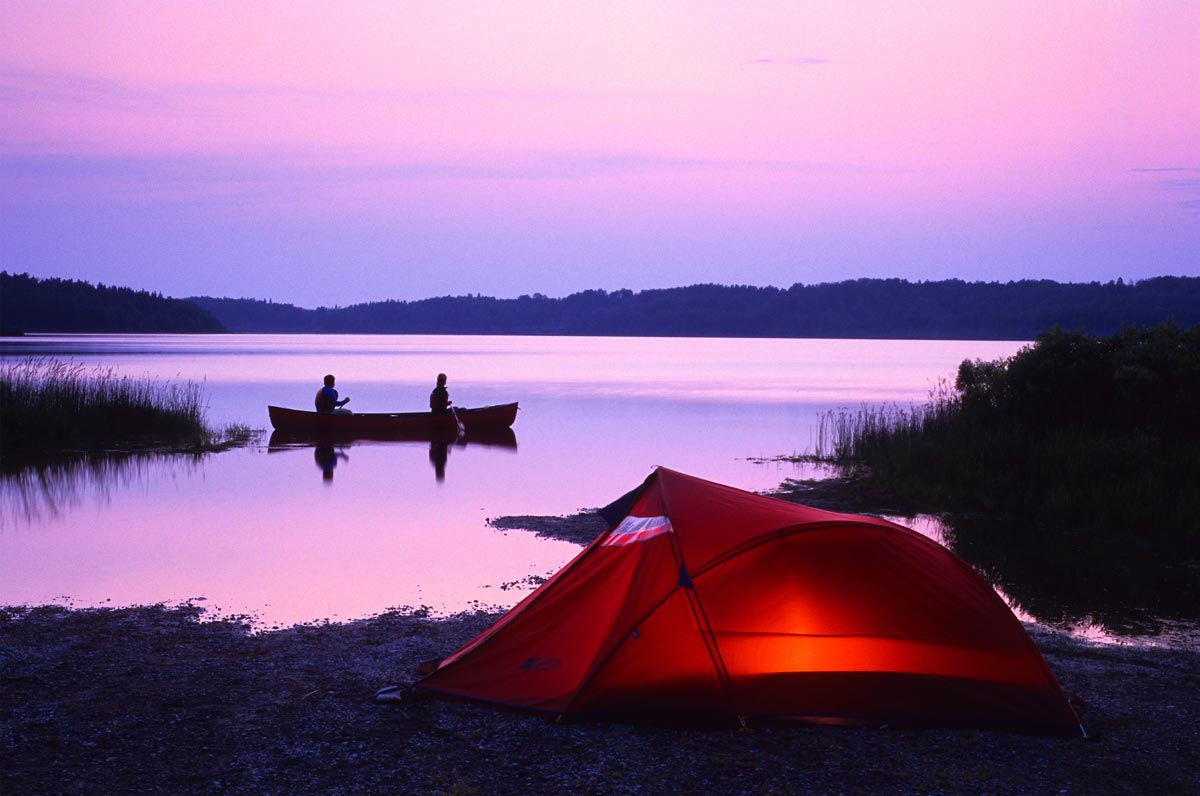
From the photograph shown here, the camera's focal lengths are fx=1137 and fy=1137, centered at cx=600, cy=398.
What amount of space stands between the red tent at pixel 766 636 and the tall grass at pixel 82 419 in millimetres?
17805

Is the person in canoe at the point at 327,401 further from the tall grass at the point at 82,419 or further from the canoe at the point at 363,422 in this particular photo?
the tall grass at the point at 82,419

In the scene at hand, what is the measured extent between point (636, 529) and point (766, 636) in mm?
1092

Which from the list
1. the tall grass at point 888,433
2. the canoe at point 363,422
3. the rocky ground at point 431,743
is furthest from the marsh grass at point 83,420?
the rocky ground at point 431,743

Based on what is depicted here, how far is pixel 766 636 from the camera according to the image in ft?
23.3

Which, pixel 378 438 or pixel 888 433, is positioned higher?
pixel 888 433

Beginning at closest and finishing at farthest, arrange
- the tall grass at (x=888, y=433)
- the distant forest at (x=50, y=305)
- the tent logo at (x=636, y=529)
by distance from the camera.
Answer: the tent logo at (x=636, y=529), the tall grass at (x=888, y=433), the distant forest at (x=50, y=305)

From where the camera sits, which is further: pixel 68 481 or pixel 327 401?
pixel 327 401

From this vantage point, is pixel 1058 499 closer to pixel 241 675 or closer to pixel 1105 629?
pixel 1105 629

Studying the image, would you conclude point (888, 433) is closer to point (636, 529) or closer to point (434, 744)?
point (636, 529)

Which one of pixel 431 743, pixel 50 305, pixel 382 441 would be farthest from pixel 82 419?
pixel 50 305

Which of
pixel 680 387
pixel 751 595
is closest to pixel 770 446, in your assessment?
pixel 751 595

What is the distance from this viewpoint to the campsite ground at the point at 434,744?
579cm

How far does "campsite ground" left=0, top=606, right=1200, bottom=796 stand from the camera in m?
5.79

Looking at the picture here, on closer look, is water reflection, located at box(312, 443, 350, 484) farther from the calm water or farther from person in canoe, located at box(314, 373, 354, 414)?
person in canoe, located at box(314, 373, 354, 414)
